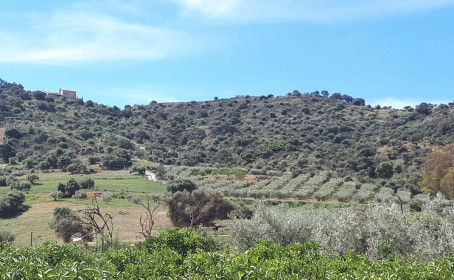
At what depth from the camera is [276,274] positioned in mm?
7980

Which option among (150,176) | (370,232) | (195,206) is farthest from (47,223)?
(150,176)

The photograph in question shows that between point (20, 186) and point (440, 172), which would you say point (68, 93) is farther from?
point (440, 172)

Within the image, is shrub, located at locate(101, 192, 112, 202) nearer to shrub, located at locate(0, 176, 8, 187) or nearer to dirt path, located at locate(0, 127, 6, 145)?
shrub, located at locate(0, 176, 8, 187)

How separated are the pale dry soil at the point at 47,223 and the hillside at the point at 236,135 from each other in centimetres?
2389

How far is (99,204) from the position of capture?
131 ft

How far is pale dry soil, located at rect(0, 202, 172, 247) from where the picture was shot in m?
28.3

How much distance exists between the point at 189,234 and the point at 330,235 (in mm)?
5794

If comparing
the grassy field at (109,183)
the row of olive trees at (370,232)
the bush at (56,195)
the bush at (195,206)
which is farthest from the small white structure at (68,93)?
the row of olive trees at (370,232)

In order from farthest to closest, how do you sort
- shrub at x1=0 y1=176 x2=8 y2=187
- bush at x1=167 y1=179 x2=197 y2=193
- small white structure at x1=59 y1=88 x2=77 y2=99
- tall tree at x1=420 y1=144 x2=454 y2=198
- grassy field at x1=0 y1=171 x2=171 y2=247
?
1. small white structure at x1=59 y1=88 x2=77 y2=99
2. shrub at x1=0 y1=176 x2=8 y2=187
3. tall tree at x1=420 y1=144 x2=454 y2=198
4. bush at x1=167 y1=179 x2=197 y2=193
5. grassy field at x1=0 y1=171 x2=171 y2=247

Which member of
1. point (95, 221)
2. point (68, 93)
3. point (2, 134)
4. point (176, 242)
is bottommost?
point (95, 221)

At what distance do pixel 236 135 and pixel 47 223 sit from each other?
2577 inches

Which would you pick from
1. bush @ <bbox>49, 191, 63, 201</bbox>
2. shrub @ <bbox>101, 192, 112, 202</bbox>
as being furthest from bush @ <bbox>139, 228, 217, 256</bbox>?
bush @ <bbox>49, 191, 63, 201</bbox>

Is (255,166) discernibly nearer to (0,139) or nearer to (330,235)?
(0,139)

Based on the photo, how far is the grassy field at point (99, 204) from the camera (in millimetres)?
29656
